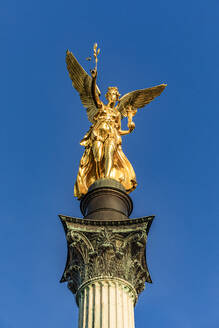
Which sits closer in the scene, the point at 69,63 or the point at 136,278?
the point at 136,278

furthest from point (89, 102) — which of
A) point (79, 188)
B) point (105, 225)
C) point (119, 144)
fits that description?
point (105, 225)

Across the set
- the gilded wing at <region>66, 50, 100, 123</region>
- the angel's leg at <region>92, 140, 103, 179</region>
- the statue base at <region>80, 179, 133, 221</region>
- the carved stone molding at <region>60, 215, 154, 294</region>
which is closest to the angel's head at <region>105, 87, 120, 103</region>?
the gilded wing at <region>66, 50, 100, 123</region>

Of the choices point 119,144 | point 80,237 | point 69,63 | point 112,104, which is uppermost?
point 69,63

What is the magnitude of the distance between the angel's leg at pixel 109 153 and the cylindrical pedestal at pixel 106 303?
6070 mm

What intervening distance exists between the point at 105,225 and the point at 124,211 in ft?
6.84

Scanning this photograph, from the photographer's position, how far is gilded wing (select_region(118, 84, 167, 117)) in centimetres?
2842

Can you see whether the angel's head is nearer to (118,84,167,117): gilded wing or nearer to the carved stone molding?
(118,84,167,117): gilded wing

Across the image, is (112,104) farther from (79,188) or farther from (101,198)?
(101,198)

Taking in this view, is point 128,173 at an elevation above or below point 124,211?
above

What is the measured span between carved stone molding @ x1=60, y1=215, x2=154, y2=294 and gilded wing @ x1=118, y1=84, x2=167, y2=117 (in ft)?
31.4

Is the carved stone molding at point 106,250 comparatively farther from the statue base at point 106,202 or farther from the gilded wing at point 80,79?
the gilded wing at point 80,79

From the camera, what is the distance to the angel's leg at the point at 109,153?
24.0 m

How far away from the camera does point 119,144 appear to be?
25.5 metres

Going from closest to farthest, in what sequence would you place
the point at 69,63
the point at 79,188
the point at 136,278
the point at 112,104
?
the point at 136,278 < the point at 79,188 < the point at 112,104 < the point at 69,63
